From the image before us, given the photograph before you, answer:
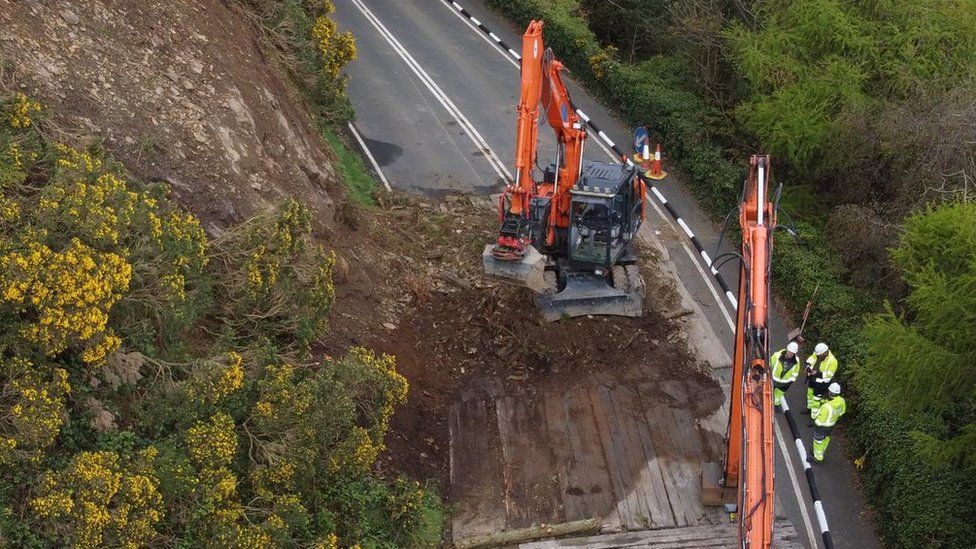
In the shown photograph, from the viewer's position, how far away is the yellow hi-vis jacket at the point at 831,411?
55.0ft

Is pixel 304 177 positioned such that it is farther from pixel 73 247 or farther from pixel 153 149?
pixel 73 247

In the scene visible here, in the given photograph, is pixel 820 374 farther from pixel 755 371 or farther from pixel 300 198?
pixel 300 198

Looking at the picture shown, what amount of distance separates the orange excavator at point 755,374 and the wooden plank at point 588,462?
250 cm

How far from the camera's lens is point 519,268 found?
17391mm

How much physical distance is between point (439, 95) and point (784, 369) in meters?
14.6

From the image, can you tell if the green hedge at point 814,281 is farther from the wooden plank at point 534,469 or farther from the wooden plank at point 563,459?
the wooden plank at point 534,469

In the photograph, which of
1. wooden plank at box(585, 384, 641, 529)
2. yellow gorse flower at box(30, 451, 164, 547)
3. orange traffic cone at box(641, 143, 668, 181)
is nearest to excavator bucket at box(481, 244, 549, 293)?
wooden plank at box(585, 384, 641, 529)

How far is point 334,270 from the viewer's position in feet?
61.1

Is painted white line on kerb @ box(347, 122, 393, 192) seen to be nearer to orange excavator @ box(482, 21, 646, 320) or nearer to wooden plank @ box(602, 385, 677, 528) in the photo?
orange excavator @ box(482, 21, 646, 320)

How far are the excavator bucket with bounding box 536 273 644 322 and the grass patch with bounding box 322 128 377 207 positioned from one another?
597 cm

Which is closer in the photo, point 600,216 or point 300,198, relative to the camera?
point 600,216

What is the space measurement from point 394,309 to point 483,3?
18.0m

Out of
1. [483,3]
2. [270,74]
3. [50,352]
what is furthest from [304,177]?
[483,3]

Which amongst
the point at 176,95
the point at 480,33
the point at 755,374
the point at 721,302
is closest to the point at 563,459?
the point at 755,374
